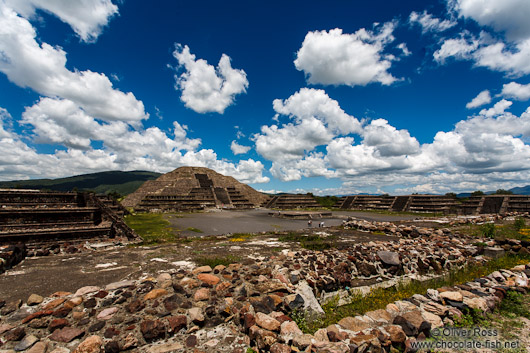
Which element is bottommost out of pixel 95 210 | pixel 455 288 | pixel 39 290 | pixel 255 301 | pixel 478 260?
pixel 478 260

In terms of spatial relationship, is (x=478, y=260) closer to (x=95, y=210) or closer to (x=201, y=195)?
(x=95, y=210)

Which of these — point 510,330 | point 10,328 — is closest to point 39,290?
point 10,328

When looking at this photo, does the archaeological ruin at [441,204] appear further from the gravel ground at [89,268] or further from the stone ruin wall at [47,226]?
the stone ruin wall at [47,226]

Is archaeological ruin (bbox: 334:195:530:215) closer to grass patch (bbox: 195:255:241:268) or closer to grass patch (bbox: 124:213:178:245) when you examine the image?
grass patch (bbox: 195:255:241:268)

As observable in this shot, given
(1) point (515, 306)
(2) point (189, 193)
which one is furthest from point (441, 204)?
(2) point (189, 193)

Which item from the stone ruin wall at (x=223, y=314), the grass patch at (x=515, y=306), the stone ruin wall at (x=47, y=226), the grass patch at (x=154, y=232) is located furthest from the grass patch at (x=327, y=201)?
the stone ruin wall at (x=223, y=314)

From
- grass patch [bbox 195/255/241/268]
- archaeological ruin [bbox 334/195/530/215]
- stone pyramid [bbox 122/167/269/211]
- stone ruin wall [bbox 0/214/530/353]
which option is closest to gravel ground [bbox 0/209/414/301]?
grass patch [bbox 195/255/241/268]

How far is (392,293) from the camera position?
19.9ft

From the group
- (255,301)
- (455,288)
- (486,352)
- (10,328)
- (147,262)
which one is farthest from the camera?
(147,262)

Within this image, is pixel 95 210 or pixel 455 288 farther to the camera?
pixel 95 210

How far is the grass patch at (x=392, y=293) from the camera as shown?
4773mm

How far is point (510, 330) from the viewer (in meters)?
4.14

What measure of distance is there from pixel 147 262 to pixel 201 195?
49.2m

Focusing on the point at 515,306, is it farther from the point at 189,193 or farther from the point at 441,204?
the point at 189,193
